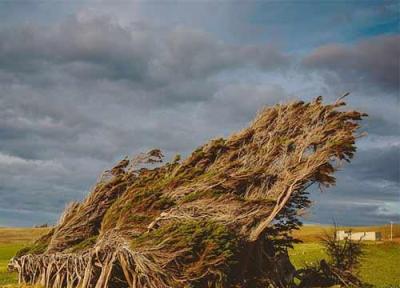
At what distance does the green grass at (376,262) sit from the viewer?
43031mm

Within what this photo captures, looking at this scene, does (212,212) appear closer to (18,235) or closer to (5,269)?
(5,269)

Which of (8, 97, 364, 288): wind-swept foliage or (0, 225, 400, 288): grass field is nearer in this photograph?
(8, 97, 364, 288): wind-swept foliage

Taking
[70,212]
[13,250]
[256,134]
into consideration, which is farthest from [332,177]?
[13,250]

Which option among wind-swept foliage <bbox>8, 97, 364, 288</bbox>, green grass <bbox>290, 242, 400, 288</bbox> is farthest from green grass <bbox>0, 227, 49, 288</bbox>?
wind-swept foliage <bbox>8, 97, 364, 288</bbox>

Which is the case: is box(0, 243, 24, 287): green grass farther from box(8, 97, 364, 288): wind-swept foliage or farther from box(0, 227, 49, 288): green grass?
A: box(8, 97, 364, 288): wind-swept foliage

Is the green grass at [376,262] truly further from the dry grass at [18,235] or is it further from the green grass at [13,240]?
the dry grass at [18,235]

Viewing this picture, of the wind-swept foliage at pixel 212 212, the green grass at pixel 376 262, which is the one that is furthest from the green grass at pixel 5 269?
the green grass at pixel 376 262

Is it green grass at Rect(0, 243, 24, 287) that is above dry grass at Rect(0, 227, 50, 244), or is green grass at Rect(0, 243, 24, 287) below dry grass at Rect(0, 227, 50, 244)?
below

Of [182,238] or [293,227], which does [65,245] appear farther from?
[293,227]

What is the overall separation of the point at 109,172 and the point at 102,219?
2675 mm

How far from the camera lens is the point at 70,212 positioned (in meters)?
34.4

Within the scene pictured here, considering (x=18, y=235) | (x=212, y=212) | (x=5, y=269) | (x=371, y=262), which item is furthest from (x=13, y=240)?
(x=212, y=212)

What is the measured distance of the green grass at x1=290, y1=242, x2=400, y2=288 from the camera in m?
43.0

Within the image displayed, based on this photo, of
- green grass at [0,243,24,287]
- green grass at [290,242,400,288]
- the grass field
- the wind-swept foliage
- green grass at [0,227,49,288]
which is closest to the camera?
the wind-swept foliage
